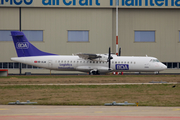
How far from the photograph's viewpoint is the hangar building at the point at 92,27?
52.4m

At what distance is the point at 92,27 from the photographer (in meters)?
53.3

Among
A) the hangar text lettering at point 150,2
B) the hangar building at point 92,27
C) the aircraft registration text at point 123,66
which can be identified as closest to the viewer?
the aircraft registration text at point 123,66

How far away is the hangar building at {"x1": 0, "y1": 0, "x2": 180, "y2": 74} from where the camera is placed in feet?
172

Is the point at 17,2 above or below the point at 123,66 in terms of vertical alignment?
above

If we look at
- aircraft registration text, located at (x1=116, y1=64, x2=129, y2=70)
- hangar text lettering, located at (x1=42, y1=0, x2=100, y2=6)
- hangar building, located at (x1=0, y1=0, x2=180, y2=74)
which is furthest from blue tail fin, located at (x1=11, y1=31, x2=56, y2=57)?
hangar text lettering, located at (x1=42, y1=0, x2=100, y2=6)

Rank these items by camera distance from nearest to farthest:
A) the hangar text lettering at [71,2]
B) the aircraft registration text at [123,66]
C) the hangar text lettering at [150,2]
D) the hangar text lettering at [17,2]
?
the aircraft registration text at [123,66] < the hangar text lettering at [17,2] < the hangar text lettering at [71,2] < the hangar text lettering at [150,2]

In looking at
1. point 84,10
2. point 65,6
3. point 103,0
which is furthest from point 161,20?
point 65,6

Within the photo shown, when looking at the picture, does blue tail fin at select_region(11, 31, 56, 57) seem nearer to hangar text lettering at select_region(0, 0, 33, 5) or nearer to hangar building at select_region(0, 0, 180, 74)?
hangar building at select_region(0, 0, 180, 74)

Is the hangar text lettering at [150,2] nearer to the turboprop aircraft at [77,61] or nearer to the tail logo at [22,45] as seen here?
the turboprop aircraft at [77,61]

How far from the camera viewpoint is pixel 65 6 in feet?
173
